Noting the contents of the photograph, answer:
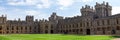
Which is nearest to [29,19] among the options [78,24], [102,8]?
[78,24]

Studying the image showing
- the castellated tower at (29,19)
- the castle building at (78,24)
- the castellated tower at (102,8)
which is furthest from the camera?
the castellated tower at (29,19)

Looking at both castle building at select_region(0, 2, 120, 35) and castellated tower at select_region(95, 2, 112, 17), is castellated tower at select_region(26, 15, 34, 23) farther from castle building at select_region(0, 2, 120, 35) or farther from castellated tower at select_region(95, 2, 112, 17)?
castellated tower at select_region(95, 2, 112, 17)

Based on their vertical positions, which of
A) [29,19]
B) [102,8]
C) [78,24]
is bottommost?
[78,24]

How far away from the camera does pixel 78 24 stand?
89188 mm

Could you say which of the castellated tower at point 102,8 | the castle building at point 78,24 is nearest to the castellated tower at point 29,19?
the castle building at point 78,24

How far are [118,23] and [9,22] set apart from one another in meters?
62.8

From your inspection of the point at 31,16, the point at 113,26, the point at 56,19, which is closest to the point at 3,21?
the point at 31,16

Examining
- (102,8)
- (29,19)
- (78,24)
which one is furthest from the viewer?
(29,19)

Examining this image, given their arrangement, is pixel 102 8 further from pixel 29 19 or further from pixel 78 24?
pixel 29 19

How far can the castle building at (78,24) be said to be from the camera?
69.0 metres

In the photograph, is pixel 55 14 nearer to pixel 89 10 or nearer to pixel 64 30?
pixel 64 30

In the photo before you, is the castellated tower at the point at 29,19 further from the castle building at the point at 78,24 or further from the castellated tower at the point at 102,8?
the castellated tower at the point at 102,8

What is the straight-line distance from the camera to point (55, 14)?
11850 cm

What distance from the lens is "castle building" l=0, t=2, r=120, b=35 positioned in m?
69.0
